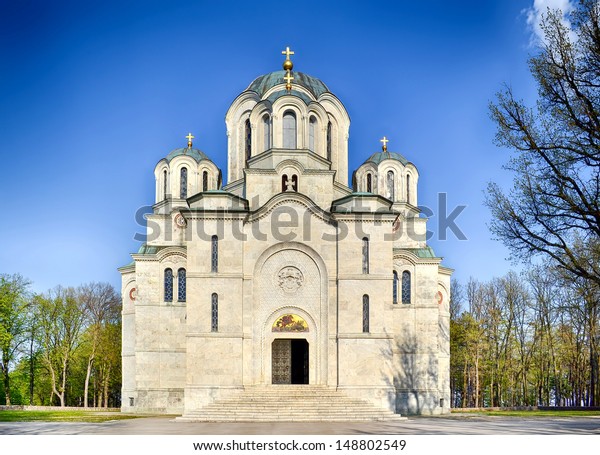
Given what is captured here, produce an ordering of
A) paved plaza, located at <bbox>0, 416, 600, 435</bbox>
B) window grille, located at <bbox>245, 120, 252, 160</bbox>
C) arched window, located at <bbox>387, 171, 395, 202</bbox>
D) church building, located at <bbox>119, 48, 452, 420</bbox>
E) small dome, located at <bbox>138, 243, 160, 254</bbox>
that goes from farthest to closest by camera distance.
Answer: arched window, located at <bbox>387, 171, 395, 202</bbox>
window grille, located at <bbox>245, 120, 252, 160</bbox>
small dome, located at <bbox>138, 243, 160, 254</bbox>
church building, located at <bbox>119, 48, 452, 420</bbox>
paved plaza, located at <bbox>0, 416, 600, 435</bbox>

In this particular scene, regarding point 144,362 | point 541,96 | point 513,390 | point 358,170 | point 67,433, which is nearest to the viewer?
point 541,96

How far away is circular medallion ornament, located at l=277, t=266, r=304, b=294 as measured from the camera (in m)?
29.4

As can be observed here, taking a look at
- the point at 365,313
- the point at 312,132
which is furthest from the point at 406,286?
the point at 312,132

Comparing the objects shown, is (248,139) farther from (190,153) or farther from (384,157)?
(384,157)

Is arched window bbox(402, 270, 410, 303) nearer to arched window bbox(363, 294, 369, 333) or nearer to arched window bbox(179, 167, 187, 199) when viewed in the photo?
arched window bbox(363, 294, 369, 333)

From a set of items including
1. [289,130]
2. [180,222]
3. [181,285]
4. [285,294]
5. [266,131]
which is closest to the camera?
[285,294]

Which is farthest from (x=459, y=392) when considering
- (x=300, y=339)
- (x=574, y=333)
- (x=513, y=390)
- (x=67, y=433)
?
(x=67, y=433)

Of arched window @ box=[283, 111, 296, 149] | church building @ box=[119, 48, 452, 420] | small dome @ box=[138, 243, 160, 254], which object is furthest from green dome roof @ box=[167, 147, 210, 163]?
arched window @ box=[283, 111, 296, 149]

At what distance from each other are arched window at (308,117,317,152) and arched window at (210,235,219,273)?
269 inches

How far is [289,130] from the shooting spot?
32781 mm

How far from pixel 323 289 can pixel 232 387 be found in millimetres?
5149

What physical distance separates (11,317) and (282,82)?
18905 millimetres

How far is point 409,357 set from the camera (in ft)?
108

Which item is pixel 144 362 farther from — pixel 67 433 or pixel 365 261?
pixel 67 433
